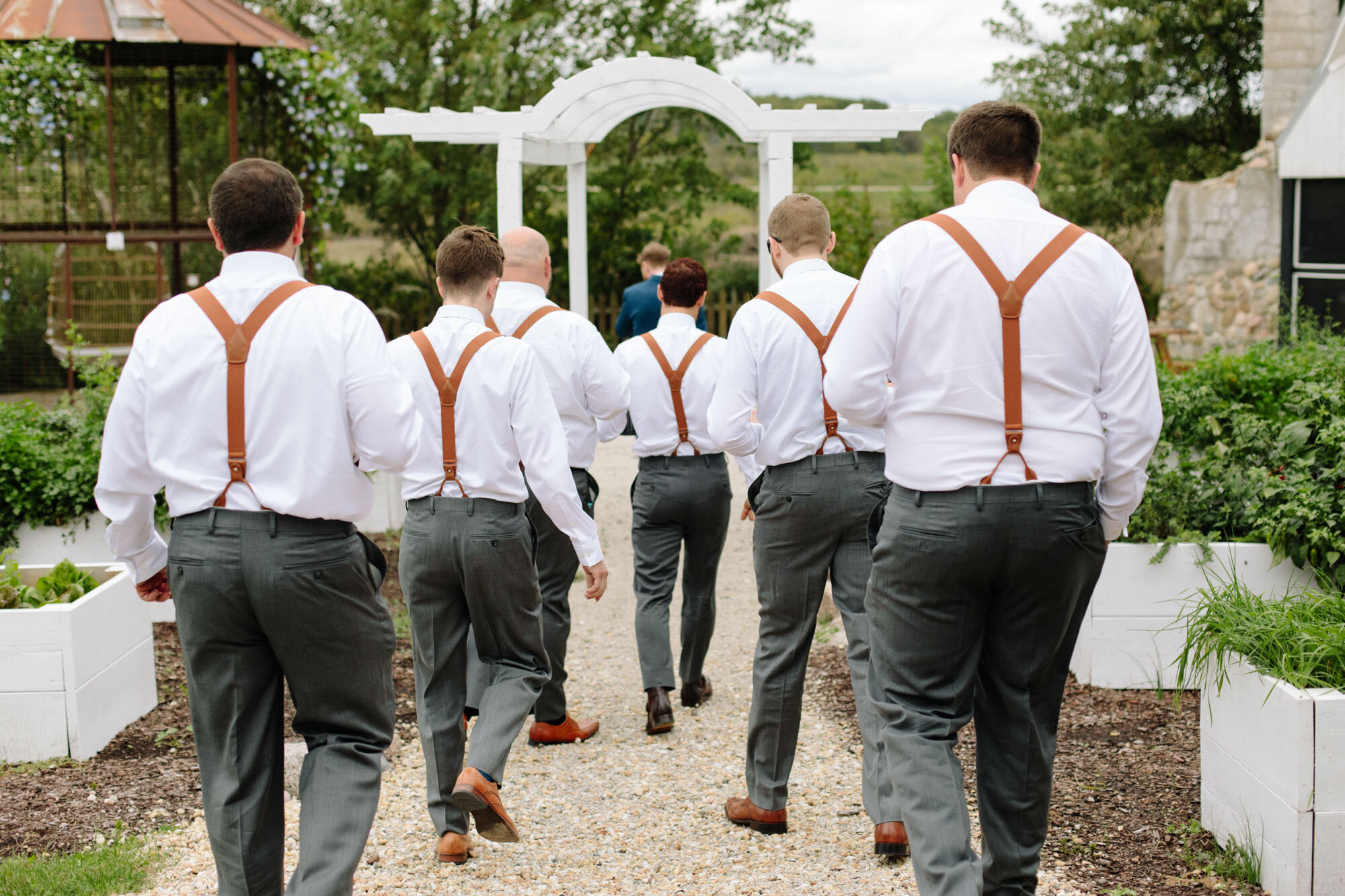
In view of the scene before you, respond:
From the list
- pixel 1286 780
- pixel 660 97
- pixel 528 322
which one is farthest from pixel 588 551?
pixel 660 97

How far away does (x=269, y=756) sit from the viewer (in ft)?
9.38

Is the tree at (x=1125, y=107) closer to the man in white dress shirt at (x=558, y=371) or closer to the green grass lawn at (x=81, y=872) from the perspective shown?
the man in white dress shirt at (x=558, y=371)

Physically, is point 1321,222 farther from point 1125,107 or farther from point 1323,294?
point 1125,107

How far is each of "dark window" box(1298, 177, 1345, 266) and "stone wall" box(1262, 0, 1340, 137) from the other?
8.26 ft

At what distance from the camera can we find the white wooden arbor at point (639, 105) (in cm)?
778

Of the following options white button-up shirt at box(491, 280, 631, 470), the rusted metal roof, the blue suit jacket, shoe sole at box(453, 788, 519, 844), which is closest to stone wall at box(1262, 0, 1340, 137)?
the blue suit jacket

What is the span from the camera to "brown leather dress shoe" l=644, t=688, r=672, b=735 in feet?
16.1

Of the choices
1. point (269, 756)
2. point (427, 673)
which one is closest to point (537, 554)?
point (427, 673)

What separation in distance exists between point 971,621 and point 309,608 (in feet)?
4.87

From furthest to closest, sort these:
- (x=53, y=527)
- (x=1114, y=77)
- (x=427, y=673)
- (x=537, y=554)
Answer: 1. (x=1114, y=77)
2. (x=53, y=527)
3. (x=537, y=554)
4. (x=427, y=673)

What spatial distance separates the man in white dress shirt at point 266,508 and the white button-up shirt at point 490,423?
→ 29.1 inches

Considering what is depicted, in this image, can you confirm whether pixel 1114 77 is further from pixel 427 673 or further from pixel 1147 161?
pixel 427 673

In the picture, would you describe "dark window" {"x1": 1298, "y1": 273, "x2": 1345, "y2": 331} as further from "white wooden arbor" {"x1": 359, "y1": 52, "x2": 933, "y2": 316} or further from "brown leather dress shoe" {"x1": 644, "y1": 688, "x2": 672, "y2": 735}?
"brown leather dress shoe" {"x1": 644, "y1": 688, "x2": 672, "y2": 735}

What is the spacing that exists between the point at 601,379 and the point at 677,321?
0.64 meters
